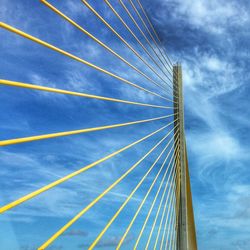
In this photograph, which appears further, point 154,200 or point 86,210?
point 154,200

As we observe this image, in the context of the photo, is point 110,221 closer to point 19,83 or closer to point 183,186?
point 19,83

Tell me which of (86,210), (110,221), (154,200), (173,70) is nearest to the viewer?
(86,210)

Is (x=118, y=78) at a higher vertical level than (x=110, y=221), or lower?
higher

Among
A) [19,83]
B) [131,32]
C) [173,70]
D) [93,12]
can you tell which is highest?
[173,70]

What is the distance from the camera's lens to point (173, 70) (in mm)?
6953

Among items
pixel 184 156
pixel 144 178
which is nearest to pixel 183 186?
pixel 184 156

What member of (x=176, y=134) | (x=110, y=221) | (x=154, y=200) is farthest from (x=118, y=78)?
(x=176, y=134)

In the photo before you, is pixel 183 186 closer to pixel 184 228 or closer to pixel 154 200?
pixel 184 228

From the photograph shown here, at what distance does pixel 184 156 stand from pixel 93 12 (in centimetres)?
397

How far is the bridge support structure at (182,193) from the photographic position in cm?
605

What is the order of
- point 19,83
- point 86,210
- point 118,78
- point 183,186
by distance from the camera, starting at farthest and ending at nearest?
1. point 183,186
2. point 118,78
3. point 86,210
4. point 19,83

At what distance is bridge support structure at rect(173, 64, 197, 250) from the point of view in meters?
6.05

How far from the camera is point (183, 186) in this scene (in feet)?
21.1

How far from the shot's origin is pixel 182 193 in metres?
6.36
